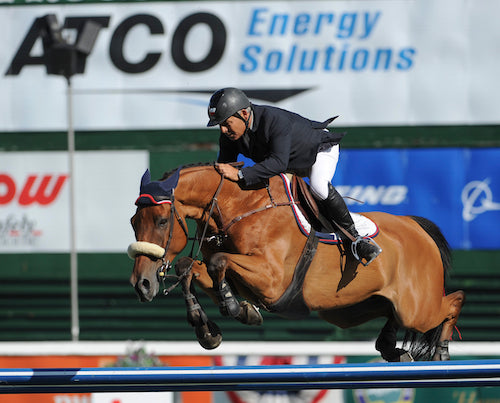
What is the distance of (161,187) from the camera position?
13.2 ft

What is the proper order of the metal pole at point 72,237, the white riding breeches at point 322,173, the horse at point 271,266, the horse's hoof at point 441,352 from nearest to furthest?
1. the horse at point 271,266
2. the white riding breeches at point 322,173
3. the horse's hoof at point 441,352
4. the metal pole at point 72,237

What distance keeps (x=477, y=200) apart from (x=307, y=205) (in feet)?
13.3

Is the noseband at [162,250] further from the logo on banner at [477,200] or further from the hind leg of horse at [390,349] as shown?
the logo on banner at [477,200]

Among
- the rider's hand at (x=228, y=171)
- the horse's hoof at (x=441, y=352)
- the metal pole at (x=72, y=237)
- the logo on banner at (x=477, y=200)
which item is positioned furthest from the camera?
the metal pole at (x=72, y=237)

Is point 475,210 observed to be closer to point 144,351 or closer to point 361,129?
point 361,129

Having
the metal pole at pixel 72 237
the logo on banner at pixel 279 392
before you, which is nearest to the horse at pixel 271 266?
the logo on banner at pixel 279 392

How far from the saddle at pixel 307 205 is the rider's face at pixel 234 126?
1.67 ft

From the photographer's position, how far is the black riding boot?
175 inches

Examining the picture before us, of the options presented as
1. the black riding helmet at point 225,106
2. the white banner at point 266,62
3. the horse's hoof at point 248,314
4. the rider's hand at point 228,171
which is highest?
the white banner at point 266,62

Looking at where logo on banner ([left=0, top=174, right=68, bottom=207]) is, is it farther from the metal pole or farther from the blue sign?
the blue sign

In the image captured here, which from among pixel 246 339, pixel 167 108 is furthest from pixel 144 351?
pixel 167 108

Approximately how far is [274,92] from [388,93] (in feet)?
4.02

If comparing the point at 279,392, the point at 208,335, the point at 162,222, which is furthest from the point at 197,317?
the point at 279,392

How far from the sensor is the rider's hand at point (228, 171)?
425 cm
